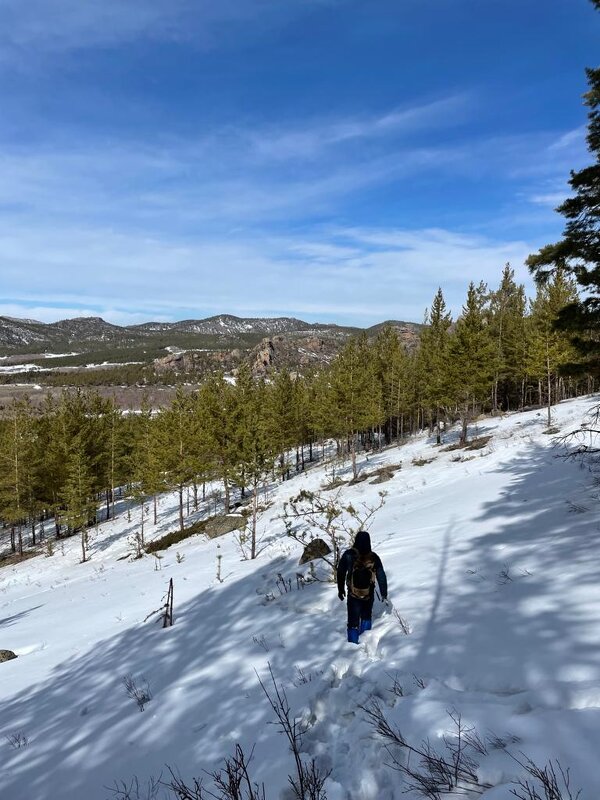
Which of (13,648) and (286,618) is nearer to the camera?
(286,618)

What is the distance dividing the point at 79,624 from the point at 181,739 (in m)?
7.64

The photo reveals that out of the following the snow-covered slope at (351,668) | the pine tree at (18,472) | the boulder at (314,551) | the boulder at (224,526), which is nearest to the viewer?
the snow-covered slope at (351,668)

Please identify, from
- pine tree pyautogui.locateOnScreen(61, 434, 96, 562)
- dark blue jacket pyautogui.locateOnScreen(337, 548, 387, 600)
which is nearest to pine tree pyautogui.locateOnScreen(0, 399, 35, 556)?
pine tree pyautogui.locateOnScreen(61, 434, 96, 562)

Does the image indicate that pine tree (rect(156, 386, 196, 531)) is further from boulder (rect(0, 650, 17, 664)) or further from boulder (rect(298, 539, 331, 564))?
boulder (rect(298, 539, 331, 564))

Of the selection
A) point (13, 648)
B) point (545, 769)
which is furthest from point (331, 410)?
point (545, 769)

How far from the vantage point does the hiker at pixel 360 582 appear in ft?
18.5

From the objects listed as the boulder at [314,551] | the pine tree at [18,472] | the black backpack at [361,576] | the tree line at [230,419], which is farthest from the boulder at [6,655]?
the pine tree at [18,472]

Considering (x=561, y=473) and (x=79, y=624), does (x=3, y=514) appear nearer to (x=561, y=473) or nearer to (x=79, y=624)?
(x=79, y=624)

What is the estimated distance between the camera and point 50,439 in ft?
140

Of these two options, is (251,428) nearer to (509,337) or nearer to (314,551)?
(314,551)

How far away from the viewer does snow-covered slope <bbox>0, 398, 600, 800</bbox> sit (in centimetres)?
343

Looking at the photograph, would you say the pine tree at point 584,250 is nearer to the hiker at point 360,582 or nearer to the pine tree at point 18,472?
the hiker at point 360,582

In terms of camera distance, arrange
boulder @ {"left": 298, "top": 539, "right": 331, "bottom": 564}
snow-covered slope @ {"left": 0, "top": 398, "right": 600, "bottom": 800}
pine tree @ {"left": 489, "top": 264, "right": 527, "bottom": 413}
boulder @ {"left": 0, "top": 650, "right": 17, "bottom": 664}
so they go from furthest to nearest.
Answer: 1. pine tree @ {"left": 489, "top": 264, "right": 527, "bottom": 413}
2. boulder @ {"left": 298, "top": 539, "right": 331, "bottom": 564}
3. boulder @ {"left": 0, "top": 650, "right": 17, "bottom": 664}
4. snow-covered slope @ {"left": 0, "top": 398, "right": 600, "bottom": 800}

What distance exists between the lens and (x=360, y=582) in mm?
5684
